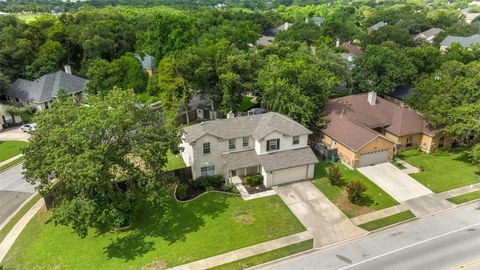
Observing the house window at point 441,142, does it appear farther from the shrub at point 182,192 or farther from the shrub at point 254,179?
the shrub at point 182,192

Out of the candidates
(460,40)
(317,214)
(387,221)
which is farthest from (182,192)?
(460,40)

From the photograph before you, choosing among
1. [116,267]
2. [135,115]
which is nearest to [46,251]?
[116,267]

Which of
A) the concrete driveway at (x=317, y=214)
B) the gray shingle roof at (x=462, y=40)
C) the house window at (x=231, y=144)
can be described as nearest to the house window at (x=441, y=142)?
the concrete driveway at (x=317, y=214)

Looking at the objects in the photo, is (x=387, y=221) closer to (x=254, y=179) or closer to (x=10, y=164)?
(x=254, y=179)

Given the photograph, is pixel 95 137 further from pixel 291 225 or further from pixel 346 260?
pixel 346 260

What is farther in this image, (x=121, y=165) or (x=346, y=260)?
(x=121, y=165)

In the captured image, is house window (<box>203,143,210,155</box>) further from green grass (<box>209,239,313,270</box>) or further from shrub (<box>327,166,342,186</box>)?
shrub (<box>327,166,342,186</box>)
